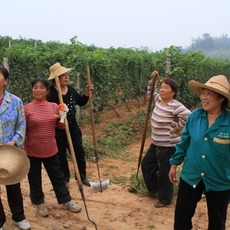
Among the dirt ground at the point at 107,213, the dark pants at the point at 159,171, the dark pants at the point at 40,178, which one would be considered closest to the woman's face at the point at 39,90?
the dark pants at the point at 40,178

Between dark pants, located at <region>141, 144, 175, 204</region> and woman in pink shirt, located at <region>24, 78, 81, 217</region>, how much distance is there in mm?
1242

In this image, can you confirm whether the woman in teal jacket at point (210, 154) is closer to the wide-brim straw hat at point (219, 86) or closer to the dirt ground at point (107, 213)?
the wide-brim straw hat at point (219, 86)

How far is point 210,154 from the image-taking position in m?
2.71

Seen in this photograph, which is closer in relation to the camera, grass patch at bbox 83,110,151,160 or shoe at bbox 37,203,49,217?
shoe at bbox 37,203,49,217

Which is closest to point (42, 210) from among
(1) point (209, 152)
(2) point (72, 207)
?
(2) point (72, 207)

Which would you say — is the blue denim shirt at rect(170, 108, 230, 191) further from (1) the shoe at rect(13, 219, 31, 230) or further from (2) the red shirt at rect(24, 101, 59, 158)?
(1) the shoe at rect(13, 219, 31, 230)

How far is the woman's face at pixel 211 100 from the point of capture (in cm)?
272

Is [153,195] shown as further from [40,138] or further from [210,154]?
[210,154]

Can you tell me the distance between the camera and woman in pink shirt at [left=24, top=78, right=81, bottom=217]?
3684 mm

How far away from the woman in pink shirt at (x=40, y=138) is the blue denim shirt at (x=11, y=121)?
0.36 m

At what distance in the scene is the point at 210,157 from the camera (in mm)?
2713

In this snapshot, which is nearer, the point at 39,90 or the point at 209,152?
the point at 209,152

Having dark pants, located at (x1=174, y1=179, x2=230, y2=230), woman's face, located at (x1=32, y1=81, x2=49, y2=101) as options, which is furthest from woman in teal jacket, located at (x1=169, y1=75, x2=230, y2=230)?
woman's face, located at (x1=32, y1=81, x2=49, y2=101)

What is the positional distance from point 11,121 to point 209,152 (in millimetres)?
1836
